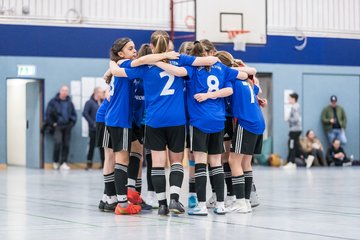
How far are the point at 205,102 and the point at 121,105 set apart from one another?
92 cm

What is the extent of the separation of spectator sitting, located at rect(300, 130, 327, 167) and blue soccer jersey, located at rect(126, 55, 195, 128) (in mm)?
15617

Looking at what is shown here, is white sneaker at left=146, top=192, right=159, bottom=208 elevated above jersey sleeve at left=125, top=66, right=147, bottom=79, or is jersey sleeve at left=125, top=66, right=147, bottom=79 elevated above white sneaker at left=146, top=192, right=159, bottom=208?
jersey sleeve at left=125, top=66, right=147, bottom=79

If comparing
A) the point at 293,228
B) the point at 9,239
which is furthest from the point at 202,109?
the point at 9,239

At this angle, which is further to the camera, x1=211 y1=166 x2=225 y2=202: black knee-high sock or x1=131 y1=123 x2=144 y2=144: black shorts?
x1=131 y1=123 x2=144 y2=144: black shorts

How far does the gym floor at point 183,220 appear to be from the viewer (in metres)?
6.98

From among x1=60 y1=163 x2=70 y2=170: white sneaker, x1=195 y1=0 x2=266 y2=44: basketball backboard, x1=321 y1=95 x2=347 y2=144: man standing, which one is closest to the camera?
x1=195 y1=0 x2=266 y2=44: basketball backboard

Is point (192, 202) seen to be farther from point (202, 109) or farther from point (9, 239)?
point (9, 239)

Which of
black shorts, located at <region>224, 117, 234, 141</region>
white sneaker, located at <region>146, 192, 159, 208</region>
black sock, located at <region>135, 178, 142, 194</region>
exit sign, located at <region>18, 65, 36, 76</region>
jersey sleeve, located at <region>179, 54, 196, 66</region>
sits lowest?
white sneaker, located at <region>146, 192, 159, 208</region>

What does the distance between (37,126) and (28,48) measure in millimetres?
2223

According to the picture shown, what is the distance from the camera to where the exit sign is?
22.1 meters

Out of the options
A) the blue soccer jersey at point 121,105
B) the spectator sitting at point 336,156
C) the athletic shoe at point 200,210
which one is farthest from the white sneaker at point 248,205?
the spectator sitting at point 336,156

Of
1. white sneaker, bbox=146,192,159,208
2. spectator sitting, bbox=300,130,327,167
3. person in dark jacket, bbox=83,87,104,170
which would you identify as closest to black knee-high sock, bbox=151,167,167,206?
white sneaker, bbox=146,192,159,208

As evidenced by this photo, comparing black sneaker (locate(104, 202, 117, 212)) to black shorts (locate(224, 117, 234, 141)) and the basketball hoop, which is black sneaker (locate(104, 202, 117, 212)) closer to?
black shorts (locate(224, 117, 234, 141))

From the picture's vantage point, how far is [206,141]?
340 inches
